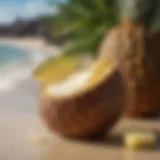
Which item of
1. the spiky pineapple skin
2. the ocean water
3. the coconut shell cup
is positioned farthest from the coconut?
the ocean water

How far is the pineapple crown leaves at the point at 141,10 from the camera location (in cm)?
83

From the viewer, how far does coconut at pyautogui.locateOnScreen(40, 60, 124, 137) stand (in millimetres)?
652

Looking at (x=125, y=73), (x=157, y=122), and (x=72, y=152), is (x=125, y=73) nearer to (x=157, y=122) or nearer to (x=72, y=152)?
(x=157, y=122)

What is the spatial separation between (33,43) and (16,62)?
0.22ft

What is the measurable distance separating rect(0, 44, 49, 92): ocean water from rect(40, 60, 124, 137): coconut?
0.44 metres

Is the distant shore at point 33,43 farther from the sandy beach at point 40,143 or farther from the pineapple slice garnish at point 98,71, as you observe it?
the pineapple slice garnish at point 98,71

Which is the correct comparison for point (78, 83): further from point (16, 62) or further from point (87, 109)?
point (16, 62)

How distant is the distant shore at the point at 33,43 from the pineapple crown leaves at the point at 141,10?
1.10 ft

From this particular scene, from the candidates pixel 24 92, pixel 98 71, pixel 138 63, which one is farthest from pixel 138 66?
pixel 24 92

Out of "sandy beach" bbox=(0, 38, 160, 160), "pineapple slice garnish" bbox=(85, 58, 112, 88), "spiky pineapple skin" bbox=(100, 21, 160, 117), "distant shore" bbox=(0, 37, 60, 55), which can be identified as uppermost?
"distant shore" bbox=(0, 37, 60, 55)

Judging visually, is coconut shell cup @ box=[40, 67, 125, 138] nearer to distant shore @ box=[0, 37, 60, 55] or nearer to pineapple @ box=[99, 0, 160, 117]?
pineapple @ box=[99, 0, 160, 117]

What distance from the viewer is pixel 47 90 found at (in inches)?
27.1

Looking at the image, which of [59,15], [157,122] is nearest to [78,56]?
[59,15]

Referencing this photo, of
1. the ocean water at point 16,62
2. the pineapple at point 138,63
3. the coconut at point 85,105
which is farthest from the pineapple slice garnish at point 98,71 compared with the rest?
the ocean water at point 16,62
